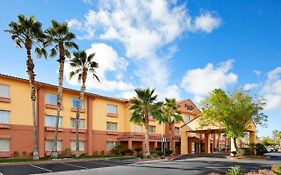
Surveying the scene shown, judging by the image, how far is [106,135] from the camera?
53.1m

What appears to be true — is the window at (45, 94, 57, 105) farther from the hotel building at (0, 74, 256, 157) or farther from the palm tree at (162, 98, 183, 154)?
the palm tree at (162, 98, 183, 154)

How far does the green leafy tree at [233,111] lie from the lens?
44.7 metres

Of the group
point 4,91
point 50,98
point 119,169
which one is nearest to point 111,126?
point 50,98

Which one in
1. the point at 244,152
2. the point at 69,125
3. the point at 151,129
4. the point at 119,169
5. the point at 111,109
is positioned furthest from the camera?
the point at 151,129

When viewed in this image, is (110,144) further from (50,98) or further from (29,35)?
(29,35)

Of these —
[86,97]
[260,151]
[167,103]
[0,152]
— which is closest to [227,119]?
[260,151]

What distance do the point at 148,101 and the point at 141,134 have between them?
1162 cm

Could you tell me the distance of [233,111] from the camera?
44250mm

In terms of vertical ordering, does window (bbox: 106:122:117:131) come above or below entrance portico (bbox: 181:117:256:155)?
above

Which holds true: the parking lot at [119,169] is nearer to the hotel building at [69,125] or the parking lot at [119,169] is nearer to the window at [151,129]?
the hotel building at [69,125]

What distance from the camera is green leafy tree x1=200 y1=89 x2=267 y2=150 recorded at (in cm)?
4466

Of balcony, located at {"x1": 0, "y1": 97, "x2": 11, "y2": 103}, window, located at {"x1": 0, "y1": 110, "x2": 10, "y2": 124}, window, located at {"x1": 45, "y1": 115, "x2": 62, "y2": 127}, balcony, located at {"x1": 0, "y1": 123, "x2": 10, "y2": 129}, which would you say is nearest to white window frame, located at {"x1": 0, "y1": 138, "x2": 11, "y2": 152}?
balcony, located at {"x1": 0, "y1": 123, "x2": 10, "y2": 129}

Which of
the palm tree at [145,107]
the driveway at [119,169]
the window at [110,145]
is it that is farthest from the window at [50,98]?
the driveway at [119,169]

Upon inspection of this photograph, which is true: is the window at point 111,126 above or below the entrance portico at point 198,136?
above
